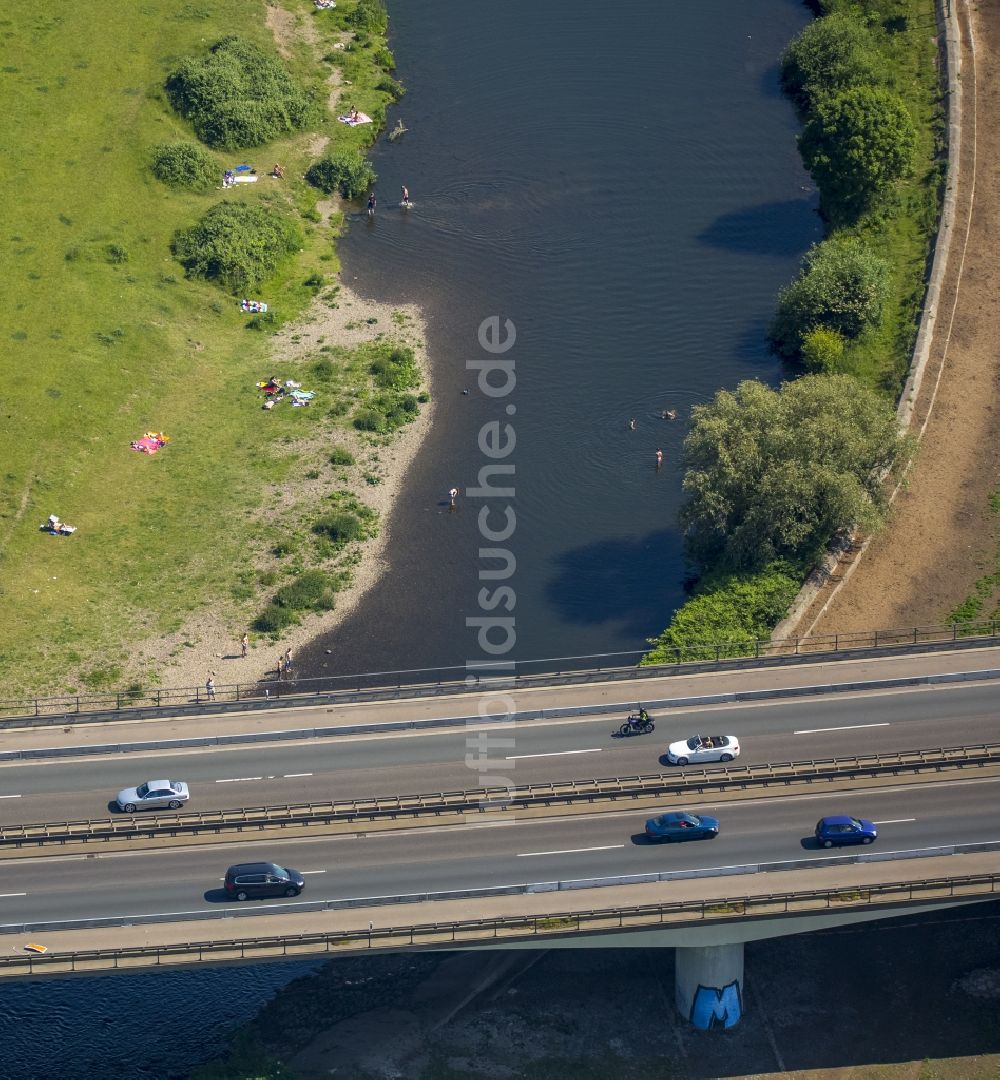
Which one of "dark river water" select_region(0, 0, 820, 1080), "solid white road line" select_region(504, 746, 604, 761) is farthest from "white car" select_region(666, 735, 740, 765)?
"dark river water" select_region(0, 0, 820, 1080)

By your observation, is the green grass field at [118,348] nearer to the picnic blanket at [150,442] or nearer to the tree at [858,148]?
the picnic blanket at [150,442]

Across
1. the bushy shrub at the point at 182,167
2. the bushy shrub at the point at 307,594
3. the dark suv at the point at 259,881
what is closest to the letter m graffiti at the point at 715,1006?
the dark suv at the point at 259,881

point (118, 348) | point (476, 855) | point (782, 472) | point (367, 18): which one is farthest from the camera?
point (367, 18)

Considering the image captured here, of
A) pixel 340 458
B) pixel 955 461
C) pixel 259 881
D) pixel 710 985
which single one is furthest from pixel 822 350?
pixel 259 881

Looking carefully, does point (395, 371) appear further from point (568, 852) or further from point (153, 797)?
point (568, 852)

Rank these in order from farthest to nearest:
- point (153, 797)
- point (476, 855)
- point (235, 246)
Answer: point (235, 246)
point (153, 797)
point (476, 855)

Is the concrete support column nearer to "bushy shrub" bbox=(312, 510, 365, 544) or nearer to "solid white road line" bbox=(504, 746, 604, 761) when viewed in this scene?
"solid white road line" bbox=(504, 746, 604, 761)
